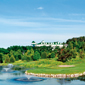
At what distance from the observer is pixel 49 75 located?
62781 mm

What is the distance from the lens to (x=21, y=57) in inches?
5044

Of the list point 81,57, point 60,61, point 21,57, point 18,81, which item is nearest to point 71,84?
point 18,81

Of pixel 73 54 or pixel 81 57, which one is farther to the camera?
pixel 81 57

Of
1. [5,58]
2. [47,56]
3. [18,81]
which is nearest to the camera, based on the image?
[18,81]

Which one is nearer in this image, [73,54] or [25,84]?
[25,84]

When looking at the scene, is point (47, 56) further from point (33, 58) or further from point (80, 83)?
point (80, 83)

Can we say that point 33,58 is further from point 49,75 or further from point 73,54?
point 49,75

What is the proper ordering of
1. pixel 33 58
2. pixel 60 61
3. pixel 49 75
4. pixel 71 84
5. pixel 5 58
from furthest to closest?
pixel 33 58 → pixel 5 58 → pixel 60 61 → pixel 49 75 → pixel 71 84

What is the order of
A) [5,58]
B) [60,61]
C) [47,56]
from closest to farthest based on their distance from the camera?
[60,61]
[5,58]
[47,56]

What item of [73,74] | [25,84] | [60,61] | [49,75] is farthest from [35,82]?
[60,61]

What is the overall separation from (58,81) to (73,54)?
56147 mm

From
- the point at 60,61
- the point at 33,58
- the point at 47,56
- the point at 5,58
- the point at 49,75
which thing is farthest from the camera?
the point at 47,56

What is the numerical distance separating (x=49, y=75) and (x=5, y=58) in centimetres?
5962

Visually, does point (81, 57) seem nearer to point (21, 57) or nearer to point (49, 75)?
point (21, 57)
